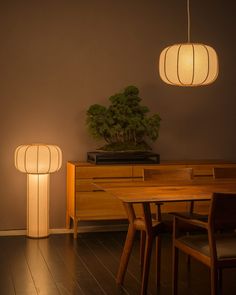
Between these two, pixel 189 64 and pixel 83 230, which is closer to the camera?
pixel 189 64

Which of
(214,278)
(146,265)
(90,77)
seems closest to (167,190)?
(146,265)

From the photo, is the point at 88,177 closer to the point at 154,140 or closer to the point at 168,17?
the point at 154,140

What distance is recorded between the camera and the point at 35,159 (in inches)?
221

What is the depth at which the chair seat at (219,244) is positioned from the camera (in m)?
3.47

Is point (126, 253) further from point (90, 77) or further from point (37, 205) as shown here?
point (90, 77)

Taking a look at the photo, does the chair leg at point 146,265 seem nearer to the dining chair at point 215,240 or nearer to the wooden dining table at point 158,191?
the wooden dining table at point 158,191

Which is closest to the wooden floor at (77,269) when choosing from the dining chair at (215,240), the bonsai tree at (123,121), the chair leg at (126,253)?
the chair leg at (126,253)

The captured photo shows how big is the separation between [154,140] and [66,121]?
912mm

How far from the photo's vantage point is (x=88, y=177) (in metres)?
5.80

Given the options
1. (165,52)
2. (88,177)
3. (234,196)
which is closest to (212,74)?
(165,52)

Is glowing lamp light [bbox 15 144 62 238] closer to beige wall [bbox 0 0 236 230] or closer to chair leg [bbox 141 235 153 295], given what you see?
beige wall [bbox 0 0 236 230]

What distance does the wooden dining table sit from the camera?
3.67 meters

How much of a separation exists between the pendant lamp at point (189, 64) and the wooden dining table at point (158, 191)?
73cm

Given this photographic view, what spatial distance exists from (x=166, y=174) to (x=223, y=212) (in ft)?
4.19
